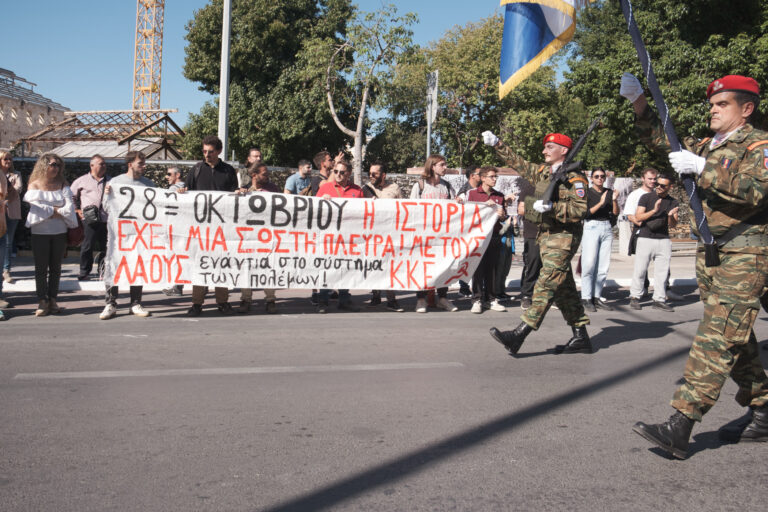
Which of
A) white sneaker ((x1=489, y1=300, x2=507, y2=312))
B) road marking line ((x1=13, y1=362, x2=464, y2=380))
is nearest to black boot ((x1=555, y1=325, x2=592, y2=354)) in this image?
road marking line ((x1=13, y1=362, x2=464, y2=380))

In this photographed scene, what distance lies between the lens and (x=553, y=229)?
6262mm

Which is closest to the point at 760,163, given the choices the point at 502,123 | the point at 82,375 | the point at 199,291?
the point at 82,375

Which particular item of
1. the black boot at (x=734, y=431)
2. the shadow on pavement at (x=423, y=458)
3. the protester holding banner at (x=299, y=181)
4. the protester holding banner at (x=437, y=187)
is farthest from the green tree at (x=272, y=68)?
the black boot at (x=734, y=431)

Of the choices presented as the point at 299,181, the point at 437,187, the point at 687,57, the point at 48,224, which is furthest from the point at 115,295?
the point at 687,57

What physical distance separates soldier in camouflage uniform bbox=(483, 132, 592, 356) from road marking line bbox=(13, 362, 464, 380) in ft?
2.42

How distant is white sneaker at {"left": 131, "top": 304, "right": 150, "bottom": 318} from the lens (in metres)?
8.07

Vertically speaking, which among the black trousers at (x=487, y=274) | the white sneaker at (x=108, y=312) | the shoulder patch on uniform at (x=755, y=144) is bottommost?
the white sneaker at (x=108, y=312)

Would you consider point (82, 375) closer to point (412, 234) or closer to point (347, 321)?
point (347, 321)

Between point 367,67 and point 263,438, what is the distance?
2004cm

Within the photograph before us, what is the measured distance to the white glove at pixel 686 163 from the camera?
12.5 feet

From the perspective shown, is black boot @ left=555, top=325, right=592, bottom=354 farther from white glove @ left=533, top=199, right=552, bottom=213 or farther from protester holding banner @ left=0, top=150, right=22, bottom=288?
protester holding banner @ left=0, top=150, right=22, bottom=288

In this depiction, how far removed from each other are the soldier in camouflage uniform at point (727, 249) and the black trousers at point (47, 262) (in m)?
6.75

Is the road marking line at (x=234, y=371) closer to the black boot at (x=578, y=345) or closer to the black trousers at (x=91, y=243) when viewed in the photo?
the black boot at (x=578, y=345)

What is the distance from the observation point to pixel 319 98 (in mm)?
33500
